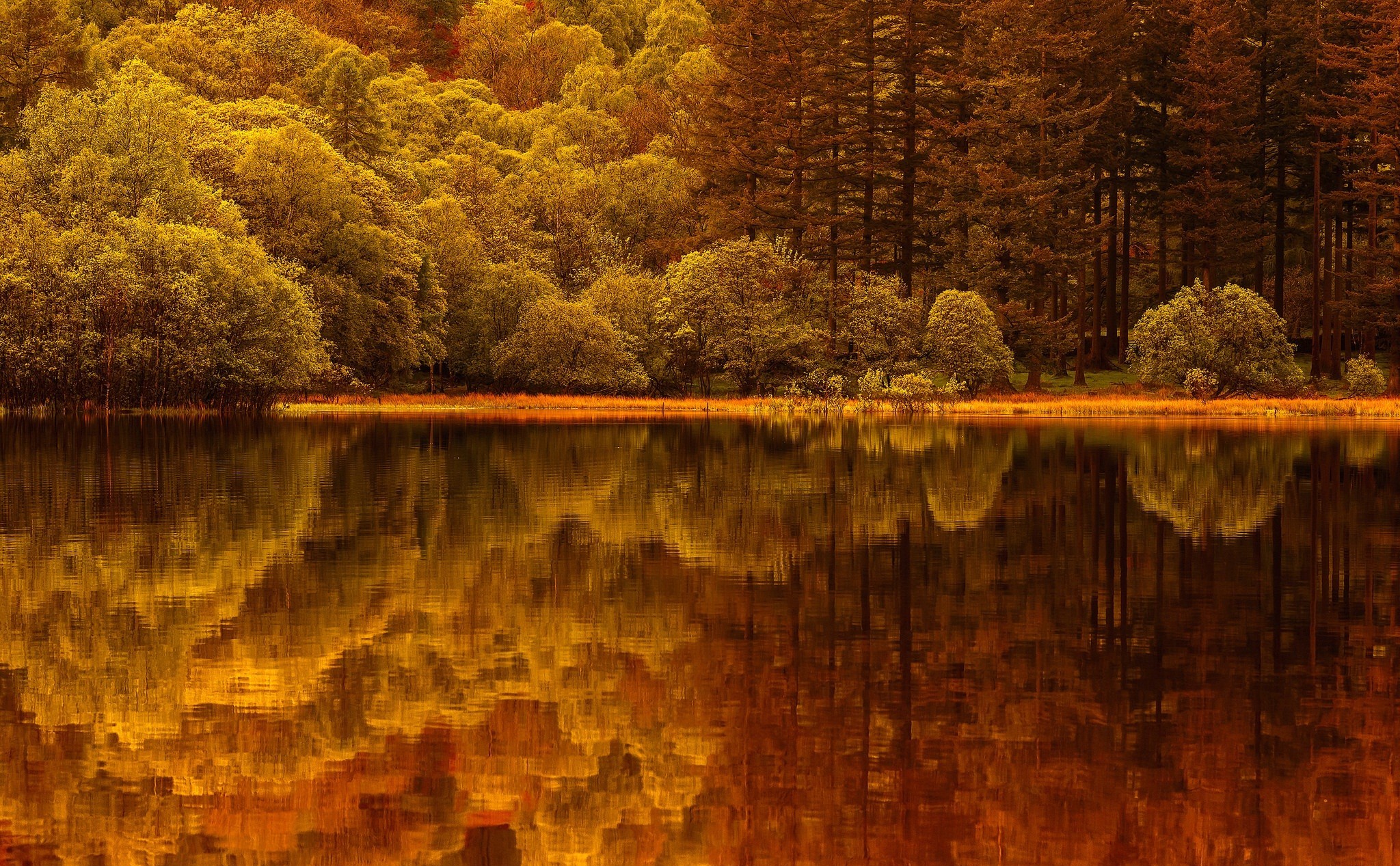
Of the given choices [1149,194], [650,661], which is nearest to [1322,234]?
[1149,194]

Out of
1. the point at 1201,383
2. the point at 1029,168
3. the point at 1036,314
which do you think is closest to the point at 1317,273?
the point at 1201,383

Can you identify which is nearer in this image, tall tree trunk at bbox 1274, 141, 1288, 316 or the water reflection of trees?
the water reflection of trees

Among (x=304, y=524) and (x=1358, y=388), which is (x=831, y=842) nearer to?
(x=304, y=524)

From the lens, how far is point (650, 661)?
16.5m

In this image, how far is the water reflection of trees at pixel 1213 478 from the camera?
30.4 m

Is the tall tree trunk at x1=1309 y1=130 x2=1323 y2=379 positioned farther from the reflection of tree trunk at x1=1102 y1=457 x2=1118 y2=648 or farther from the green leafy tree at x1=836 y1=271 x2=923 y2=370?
the reflection of tree trunk at x1=1102 y1=457 x2=1118 y2=648

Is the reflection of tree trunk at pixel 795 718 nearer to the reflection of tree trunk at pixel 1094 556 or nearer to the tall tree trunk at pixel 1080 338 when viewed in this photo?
the reflection of tree trunk at pixel 1094 556

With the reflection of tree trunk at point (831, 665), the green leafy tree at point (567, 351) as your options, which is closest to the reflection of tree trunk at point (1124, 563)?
the reflection of tree trunk at point (831, 665)

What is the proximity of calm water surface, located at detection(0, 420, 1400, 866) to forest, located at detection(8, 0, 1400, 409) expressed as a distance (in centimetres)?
3946

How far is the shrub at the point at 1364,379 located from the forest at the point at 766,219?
0.22 metres

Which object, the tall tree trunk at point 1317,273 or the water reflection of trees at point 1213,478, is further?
the tall tree trunk at point 1317,273

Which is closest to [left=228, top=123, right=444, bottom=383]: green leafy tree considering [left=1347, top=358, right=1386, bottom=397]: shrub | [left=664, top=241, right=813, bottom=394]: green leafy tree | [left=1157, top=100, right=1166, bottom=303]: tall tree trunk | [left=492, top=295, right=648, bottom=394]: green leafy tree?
[left=492, top=295, right=648, bottom=394]: green leafy tree

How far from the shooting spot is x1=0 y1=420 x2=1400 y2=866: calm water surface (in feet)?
36.3

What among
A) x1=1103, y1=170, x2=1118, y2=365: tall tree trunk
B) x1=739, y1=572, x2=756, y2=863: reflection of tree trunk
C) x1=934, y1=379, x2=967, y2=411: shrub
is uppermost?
x1=1103, y1=170, x2=1118, y2=365: tall tree trunk
